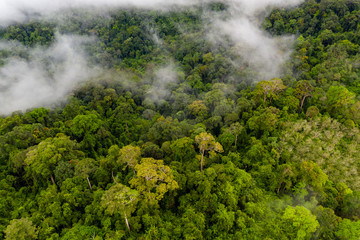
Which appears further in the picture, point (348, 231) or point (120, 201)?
point (348, 231)

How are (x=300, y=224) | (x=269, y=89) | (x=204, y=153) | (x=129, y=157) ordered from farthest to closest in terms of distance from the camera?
(x=269, y=89)
(x=204, y=153)
(x=129, y=157)
(x=300, y=224)

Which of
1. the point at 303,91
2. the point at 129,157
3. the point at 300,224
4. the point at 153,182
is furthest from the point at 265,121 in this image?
the point at 129,157

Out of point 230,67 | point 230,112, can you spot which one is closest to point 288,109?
point 230,112

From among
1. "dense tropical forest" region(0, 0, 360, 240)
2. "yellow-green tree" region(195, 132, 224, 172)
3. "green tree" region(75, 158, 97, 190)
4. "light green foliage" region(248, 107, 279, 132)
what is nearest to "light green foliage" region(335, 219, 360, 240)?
"dense tropical forest" region(0, 0, 360, 240)

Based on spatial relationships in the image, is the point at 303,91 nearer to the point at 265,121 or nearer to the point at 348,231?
the point at 265,121

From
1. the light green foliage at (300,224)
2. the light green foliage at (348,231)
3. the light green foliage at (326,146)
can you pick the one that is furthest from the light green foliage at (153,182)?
the light green foliage at (326,146)

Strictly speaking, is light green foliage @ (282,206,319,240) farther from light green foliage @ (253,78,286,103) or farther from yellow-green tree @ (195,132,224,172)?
light green foliage @ (253,78,286,103)

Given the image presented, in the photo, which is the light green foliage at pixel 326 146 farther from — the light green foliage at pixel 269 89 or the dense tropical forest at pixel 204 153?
the light green foliage at pixel 269 89
